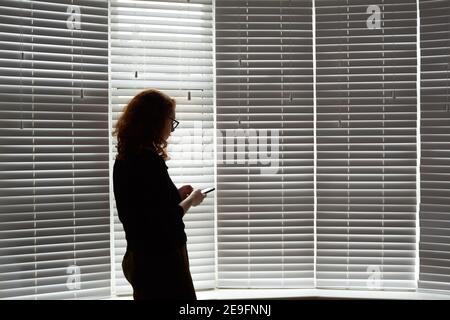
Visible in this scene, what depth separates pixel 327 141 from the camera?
2.77 m

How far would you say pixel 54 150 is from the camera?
101 inches

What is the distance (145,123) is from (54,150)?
3.04 ft

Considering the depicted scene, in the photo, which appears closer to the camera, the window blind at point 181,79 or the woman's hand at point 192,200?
the woman's hand at point 192,200

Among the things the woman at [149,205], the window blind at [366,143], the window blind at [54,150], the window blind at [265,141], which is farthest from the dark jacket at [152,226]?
the window blind at [366,143]

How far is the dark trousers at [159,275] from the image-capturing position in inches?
71.9

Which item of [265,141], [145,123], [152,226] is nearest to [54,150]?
[145,123]

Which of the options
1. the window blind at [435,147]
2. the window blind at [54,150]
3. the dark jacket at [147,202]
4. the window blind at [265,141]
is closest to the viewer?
the dark jacket at [147,202]

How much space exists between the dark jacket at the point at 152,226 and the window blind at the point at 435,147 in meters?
1.55

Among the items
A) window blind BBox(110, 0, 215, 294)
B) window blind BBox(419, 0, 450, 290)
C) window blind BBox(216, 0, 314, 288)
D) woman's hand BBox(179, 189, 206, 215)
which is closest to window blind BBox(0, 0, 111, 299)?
window blind BBox(110, 0, 215, 294)

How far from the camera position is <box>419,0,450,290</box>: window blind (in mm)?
2645

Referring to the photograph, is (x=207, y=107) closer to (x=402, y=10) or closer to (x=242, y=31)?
(x=242, y=31)

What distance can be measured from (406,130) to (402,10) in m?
0.70

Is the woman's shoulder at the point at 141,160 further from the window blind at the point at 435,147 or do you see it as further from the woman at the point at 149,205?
the window blind at the point at 435,147
